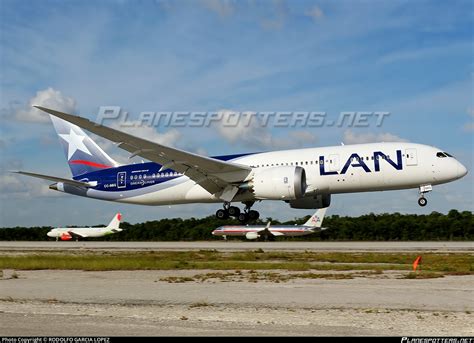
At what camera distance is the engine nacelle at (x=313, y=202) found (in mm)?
38625

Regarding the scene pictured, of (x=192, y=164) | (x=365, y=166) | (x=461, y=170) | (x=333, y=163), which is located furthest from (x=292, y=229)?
(x=461, y=170)

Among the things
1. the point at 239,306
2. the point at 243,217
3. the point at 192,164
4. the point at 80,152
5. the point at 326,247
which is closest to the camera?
the point at 239,306

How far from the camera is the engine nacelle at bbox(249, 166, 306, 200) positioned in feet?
113

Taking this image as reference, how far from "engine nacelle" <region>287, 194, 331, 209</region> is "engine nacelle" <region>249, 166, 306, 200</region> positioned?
3.44 meters

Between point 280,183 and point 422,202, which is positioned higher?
point 280,183

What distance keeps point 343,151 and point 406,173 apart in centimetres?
388

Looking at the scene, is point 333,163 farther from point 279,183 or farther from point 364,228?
point 364,228

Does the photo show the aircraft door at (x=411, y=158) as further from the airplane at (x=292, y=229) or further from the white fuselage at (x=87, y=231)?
the white fuselage at (x=87, y=231)

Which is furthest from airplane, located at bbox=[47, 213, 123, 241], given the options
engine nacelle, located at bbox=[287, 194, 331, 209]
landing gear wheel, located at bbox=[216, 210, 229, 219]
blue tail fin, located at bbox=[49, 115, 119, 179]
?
engine nacelle, located at bbox=[287, 194, 331, 209]

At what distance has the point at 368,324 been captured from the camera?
33.4 ft

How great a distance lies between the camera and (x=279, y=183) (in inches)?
1375

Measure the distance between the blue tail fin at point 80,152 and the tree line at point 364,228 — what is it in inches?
607

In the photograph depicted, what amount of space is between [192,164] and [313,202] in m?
8.59

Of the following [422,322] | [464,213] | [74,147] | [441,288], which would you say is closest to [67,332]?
[422,322]
